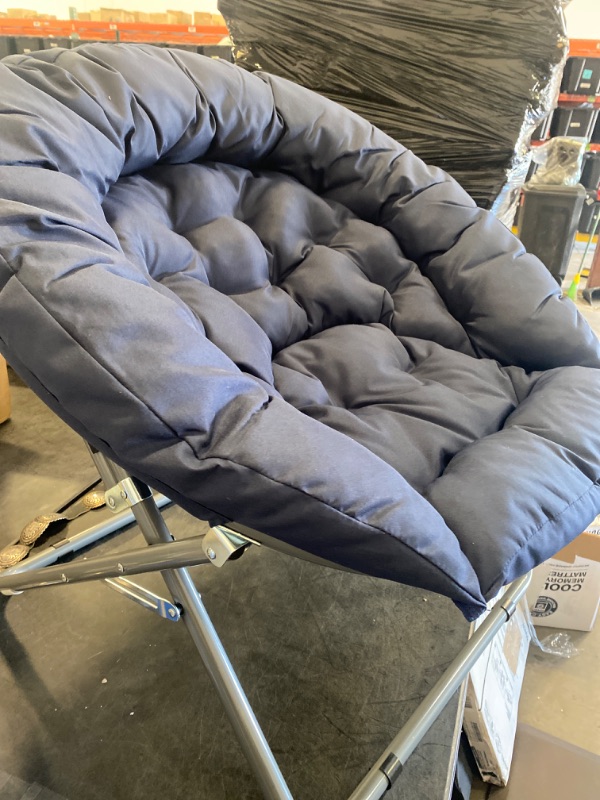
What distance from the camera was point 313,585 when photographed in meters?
1.17

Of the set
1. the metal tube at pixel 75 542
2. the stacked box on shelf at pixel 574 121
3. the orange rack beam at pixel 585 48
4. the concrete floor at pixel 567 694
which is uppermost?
the orange rack beam at pixel 585 48

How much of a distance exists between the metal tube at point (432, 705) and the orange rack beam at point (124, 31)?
3.60m

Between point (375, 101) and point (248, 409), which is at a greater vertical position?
point (375, 101)

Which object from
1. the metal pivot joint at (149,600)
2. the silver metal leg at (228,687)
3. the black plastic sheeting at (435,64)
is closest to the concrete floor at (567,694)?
the silver metal leg at (228,687)

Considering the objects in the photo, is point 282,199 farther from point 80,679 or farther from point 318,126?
point 80,679

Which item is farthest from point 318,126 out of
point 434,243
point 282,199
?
point 434,243

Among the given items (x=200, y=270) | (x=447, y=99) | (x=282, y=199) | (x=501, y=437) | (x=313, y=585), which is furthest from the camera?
(x=447, y=99)

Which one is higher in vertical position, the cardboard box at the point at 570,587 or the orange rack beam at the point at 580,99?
the orange rack beam at the point at 580,99

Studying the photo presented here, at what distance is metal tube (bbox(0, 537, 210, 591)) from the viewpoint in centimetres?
60

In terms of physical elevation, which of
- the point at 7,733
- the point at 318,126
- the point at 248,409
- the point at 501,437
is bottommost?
the point at 7,733

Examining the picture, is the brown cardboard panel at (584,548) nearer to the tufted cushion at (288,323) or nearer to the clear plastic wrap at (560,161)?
the tufted cushion at (288,323)

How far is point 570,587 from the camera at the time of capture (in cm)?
118

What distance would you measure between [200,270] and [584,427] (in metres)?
0.53

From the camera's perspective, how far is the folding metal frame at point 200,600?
59 cm
